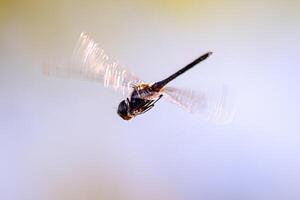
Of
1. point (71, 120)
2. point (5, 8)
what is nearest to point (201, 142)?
point (71, 120)

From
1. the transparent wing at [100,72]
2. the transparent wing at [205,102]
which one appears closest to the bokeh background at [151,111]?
the transparent wing at [205,102]

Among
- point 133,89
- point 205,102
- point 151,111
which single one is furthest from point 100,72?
point 151,111

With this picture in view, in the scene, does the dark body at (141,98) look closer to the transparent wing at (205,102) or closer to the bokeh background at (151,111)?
the transparent wing at (205,102)

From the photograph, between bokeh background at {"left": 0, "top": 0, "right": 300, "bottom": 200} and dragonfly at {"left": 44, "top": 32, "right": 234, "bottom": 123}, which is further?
bokeh background at {"left": 0, "top": 0, "right": 300, "bottom": 200}

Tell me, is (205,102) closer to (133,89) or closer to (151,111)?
(133,89)

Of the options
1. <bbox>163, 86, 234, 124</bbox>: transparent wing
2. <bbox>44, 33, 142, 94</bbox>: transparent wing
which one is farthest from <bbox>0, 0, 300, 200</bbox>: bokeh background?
<bbox>44, 33, 142, 94</bbox>: transparent wing

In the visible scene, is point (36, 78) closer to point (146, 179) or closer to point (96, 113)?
point (96, 113)

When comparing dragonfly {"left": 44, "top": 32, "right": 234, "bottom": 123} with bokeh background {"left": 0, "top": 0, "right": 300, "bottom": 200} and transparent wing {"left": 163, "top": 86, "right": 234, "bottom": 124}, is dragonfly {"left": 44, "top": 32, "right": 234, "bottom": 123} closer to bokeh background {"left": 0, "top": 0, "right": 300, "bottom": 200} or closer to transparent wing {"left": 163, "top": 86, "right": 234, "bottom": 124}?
transparent wing {"left": 163, "top": 86, "right": 234, "bottom": 124}
